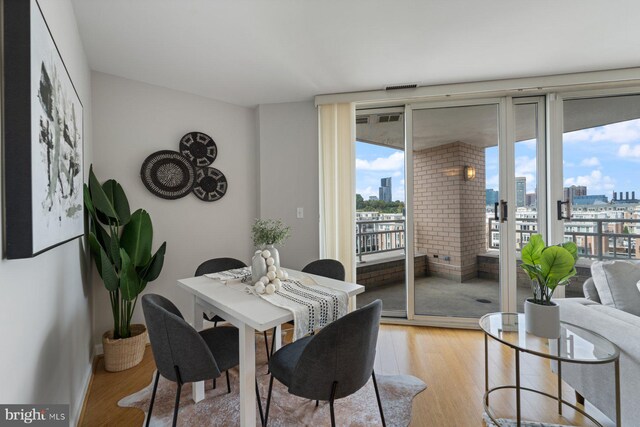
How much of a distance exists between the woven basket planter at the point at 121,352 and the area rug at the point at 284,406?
0.37 metres

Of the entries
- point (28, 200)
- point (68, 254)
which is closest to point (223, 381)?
point (68, 254)

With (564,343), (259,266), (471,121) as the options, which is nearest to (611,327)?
(564,343)

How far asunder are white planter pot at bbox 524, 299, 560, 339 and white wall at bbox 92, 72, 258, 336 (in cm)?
270

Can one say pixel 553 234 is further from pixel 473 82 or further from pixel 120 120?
pixel 120 120

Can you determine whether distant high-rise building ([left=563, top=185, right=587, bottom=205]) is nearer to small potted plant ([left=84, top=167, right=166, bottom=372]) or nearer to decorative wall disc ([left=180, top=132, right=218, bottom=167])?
decorative wall disc ([left=180, top=132, right=218, bottom=167])

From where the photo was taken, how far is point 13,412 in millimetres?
886

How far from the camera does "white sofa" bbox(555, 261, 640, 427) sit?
131 centimetres

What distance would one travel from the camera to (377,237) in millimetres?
3984

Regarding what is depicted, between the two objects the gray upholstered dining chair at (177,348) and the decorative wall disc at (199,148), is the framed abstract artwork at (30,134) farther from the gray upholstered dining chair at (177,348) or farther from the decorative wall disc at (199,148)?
the decorative wall disc at (199,148)

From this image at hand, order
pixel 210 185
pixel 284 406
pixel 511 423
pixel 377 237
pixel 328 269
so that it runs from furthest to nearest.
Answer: pixel 377 237
pixel 210 185
pixel 328 269
pixel 284 406
pixel 511 423

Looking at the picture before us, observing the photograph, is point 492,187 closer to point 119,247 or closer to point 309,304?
point 309,304

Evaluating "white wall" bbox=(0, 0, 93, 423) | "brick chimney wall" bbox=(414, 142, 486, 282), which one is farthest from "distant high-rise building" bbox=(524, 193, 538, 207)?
"white wall" bbox=(0, 0, 93, 423)

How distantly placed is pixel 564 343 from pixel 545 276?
1.17 feet

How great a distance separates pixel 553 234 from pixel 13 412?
12.7ft
